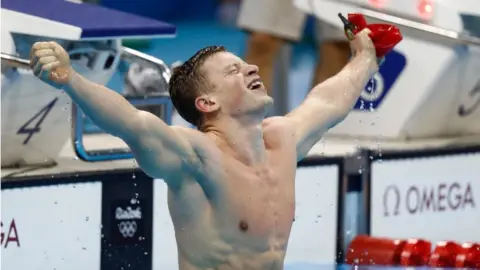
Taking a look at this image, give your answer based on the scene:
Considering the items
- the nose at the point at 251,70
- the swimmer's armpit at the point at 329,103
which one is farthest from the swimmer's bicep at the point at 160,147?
the swimmer's armpit at the point at 329,103

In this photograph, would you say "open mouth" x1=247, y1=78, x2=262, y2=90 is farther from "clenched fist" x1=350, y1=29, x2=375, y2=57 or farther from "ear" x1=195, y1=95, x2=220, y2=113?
"clenched fist" x1=350, y1=29, x2=375, y2=57

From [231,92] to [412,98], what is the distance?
9.19ft

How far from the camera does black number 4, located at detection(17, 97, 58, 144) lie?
15.6ft

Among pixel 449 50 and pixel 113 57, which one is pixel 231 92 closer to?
pixel 113 57

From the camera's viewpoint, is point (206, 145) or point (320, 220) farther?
point (320, 220)

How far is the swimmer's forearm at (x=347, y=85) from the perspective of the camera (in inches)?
143

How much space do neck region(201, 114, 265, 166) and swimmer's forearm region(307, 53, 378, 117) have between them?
13.7 inches

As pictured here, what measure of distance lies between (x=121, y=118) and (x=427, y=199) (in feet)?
8.57

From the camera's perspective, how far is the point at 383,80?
19.8ft

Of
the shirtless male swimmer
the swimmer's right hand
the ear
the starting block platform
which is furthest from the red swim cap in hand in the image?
the starting block platform

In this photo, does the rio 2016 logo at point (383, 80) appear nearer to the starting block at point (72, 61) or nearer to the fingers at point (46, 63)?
the starting block at point (72, 61)

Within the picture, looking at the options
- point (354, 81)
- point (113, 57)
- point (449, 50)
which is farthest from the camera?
point (449, 50)

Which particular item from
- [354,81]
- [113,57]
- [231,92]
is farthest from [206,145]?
[113,57]

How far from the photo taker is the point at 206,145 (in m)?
3.27
